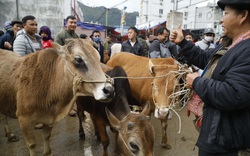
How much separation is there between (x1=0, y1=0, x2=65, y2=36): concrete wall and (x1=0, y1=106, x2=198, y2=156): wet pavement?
8502 mm

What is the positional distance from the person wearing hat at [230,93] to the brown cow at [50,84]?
1.15m

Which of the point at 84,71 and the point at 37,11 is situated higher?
the point at 37,11

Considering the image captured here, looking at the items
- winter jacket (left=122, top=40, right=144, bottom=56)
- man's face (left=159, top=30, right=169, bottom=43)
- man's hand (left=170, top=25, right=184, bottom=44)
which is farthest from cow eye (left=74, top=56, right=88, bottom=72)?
winter jacket (left=122, top=40, right=144, bottom=56)

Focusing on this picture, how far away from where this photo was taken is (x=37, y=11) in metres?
11.9

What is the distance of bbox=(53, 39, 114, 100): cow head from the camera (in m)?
2.51

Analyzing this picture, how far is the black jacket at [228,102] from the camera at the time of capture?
1585mm

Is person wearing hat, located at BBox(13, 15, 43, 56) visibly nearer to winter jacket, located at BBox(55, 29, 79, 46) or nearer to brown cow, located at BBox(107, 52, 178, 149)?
winter jacket, located at BBox(55, 29, 79, 46)

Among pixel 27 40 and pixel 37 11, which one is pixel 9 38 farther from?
pixel 37 11

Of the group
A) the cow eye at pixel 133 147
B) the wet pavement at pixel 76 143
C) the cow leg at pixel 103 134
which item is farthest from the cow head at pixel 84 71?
the wet pavement at pixel 76 143

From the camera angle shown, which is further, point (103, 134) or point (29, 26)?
point (29, 26)

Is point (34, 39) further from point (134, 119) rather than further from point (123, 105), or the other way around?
point (134, 119)

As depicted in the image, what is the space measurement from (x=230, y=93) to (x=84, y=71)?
5.57 ft

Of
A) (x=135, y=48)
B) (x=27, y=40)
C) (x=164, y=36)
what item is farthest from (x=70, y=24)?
(x=164, y=36)

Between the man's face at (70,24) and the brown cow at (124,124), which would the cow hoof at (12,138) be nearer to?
the brown cow at (124,124)
